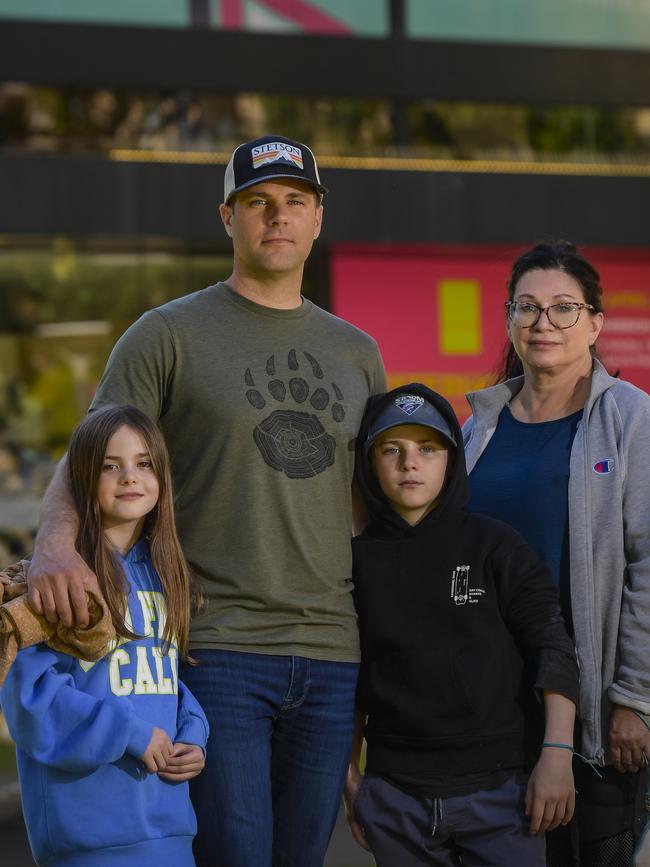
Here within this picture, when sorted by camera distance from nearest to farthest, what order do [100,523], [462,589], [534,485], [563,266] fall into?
1. [100,523]
2. [462,589]
3. [534,485]
4. [563,266]

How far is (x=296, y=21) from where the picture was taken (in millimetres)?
14070

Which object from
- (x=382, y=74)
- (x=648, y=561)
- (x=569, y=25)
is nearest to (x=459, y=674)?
(x=648, y=561)

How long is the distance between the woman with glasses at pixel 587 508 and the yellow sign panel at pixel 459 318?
1007cm

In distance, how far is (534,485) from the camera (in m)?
4.01

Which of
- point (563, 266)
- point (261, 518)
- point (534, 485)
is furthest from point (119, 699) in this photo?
point (563, 266)

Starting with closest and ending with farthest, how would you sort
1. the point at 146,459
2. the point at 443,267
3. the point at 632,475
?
the point at 146,459
the point at 632,475
the point at 443,267

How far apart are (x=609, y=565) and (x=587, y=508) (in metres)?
0.18

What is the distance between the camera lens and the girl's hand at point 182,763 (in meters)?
3.43

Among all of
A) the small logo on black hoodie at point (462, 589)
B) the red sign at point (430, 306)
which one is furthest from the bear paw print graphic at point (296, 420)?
the red sign at point (430, 306)

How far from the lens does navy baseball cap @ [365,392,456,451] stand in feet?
12.5

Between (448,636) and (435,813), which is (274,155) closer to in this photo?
(448,636)

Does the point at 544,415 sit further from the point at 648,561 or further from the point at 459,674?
the point at 459,674

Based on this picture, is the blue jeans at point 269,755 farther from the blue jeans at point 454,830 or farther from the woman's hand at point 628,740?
the woman's hand at point 628,740

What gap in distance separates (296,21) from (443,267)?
123 inches
